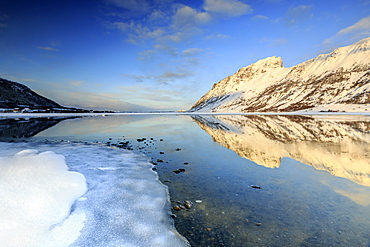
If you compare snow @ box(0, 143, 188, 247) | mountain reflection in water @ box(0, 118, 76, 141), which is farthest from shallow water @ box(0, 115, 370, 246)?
mountain reflection in water @ box(0, 118, 76, 141)

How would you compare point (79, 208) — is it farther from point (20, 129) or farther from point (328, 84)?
point (328, 84)

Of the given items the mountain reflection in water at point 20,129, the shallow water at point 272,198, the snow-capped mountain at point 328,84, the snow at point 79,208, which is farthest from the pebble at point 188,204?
the snow-capped mountain at point 328,84

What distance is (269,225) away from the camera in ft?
17.4

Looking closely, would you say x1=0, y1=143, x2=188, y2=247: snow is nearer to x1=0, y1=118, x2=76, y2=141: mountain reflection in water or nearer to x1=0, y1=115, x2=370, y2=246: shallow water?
x1=0, y1=115, x2=370, y2=246: shallow water

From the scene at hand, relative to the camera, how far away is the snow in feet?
14.6

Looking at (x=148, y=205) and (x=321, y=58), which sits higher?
(x=321, y=58)

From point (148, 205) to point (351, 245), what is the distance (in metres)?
5.36

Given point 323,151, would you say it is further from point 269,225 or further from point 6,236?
point 6,236

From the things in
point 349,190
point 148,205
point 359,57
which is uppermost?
point 359,57

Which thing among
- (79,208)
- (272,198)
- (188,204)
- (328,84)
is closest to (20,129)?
(79,208)

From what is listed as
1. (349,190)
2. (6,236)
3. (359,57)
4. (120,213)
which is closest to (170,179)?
(120,213)

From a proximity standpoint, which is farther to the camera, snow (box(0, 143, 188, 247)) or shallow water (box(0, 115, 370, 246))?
shallow water (box(0, 115, 370, 246))

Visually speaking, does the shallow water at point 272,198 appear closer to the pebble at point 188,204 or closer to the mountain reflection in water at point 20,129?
the pebble at point 188,204

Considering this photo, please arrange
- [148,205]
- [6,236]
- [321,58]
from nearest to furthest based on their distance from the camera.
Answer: [6,236] → [148,205] → [321,58]
